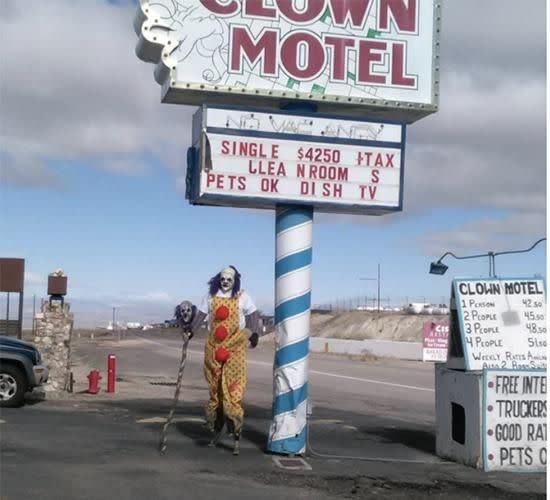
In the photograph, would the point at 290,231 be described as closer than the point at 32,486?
No

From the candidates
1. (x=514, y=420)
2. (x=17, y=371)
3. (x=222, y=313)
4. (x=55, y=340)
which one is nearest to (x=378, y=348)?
(x=55, y=340)

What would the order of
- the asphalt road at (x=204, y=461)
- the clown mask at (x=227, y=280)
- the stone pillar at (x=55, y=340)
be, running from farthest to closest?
the stone pillar at (x=55, y=340), the clown mask at (x=227, y=280), the asphalt road at (x=204, y=461)

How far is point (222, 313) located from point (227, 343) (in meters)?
0.34

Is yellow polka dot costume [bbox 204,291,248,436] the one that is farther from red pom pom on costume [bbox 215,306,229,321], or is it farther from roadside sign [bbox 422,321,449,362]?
roadside sign [bbox 422,321,449,362]

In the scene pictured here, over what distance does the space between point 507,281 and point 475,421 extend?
5.84ft

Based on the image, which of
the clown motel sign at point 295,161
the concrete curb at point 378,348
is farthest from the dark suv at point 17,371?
the concrete curb at point 378,348

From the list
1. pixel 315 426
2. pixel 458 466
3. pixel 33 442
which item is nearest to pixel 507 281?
pixel 458 466

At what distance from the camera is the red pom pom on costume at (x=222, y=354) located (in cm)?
993

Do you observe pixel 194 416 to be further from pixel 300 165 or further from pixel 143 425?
pixel 300 165

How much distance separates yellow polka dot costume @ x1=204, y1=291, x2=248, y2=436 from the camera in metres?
9.94

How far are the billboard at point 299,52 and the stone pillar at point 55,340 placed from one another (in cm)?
890

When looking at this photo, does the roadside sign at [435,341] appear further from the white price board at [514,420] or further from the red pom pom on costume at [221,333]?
the red pom pom on costume at [221,333]

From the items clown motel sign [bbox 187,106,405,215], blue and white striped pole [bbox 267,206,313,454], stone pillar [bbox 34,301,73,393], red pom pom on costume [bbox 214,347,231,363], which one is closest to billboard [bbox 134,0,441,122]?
clown motel sign [bbox 187,106,405,215]

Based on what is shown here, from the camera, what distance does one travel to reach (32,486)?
7.59m
